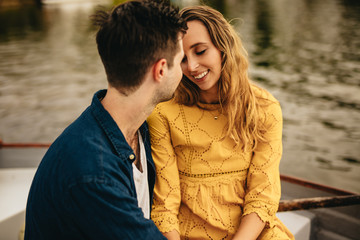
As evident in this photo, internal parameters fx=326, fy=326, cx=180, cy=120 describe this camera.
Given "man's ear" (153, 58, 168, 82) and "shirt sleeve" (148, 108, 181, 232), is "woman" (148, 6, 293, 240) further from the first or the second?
"man's ear" (153, 58, 168, 82)

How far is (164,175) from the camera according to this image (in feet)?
5.89

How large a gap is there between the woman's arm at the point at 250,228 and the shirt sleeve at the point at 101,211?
72 cm

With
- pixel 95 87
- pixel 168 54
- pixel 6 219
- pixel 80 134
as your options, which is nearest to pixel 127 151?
pixel 80 134

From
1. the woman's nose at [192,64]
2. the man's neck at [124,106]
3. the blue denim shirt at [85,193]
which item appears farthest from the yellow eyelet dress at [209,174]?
the blue denim shirt at [85,193]

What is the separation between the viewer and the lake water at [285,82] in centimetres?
643

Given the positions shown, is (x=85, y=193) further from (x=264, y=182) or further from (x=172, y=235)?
(x=264, y=182)

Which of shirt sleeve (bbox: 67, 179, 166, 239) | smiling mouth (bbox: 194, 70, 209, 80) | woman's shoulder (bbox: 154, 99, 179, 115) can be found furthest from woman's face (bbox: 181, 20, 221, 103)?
shirt sleeve (bbox: 67, 179, 166, 239)

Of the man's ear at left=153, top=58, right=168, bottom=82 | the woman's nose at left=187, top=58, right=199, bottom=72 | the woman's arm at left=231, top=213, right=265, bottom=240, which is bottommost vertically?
the woman's arm at left=231, top=213, right=265, bottom=240

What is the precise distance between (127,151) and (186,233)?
0.73 metres

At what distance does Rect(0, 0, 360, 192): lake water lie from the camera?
643cm

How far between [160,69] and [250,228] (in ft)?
3.16

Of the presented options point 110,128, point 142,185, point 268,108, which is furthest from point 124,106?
point 268,108

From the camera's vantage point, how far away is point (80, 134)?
1.24 m

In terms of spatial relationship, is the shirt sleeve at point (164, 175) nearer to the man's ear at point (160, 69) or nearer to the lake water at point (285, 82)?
the man's ear at point (160, 69)
